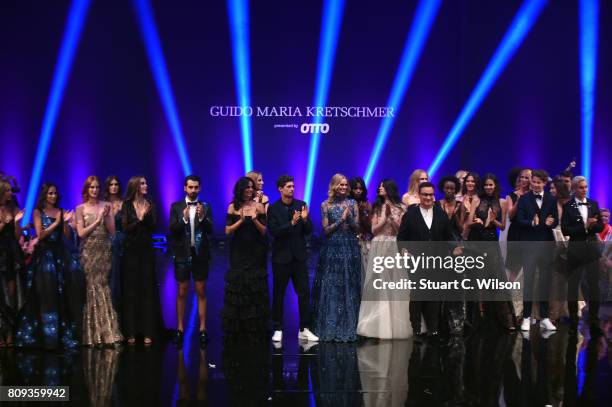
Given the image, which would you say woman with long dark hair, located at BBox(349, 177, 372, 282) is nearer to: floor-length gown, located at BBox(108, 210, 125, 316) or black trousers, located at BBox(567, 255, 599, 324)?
black trousers, located at BBox(567, 255, 599, 324)

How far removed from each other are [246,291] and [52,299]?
1569 millimetres

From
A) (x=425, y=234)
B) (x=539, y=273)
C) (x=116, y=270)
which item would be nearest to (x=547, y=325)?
(x=539, y=273)

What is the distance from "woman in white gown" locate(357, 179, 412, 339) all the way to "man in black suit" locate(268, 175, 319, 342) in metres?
0.51

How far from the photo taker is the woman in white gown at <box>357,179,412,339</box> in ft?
19.8

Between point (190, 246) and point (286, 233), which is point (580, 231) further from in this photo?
point (190, 246)

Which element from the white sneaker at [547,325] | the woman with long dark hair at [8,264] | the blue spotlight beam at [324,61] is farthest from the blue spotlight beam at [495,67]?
the woman with long dark hair at [8,264]

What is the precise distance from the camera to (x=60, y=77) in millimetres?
10922

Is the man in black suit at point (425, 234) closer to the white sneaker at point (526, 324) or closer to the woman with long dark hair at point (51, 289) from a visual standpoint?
the white sneaker at point (526, 324)

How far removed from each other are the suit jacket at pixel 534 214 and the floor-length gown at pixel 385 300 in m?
1.28

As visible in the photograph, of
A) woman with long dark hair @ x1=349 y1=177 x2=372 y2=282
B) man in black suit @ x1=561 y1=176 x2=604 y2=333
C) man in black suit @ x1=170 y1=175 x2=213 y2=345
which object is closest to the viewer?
man in black suit @ x1=170 y1=175 x2=213 y2=345

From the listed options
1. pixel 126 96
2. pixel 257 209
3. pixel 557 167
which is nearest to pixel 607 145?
pixel 557 167

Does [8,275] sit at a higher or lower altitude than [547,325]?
higher

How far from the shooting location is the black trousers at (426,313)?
19.7 feet

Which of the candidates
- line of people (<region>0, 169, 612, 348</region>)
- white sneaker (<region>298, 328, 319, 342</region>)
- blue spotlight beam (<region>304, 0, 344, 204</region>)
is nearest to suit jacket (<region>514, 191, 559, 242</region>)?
line of people (<region>0, 169, 612, 348</region>)
